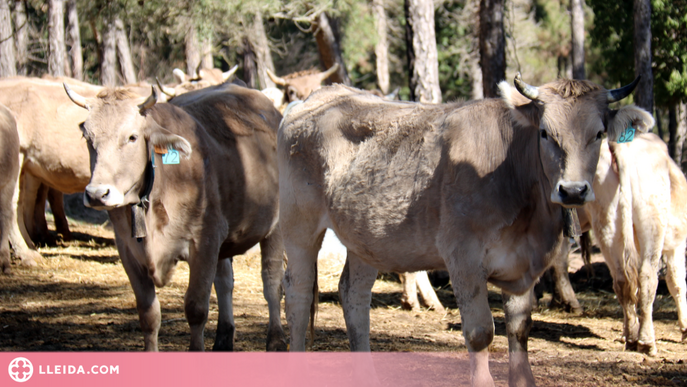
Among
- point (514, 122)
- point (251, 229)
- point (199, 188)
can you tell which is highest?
point (514, 122)

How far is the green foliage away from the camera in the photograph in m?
14.5

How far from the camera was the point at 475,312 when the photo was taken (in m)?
4.40

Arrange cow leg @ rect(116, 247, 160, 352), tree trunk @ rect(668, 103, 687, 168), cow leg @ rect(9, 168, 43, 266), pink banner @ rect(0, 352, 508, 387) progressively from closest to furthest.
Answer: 1. pink banner @ rect(0, 352, 508, 387)
2. cow leg @ rect(116, 247, 160, 352)
3. cow leg @ rect(9, 168, 43, 266)
4. tree trunk @ rect(668, 103, 687, 168)

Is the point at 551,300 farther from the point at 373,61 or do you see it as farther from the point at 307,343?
the point at 373,61

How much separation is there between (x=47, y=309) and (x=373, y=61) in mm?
32753

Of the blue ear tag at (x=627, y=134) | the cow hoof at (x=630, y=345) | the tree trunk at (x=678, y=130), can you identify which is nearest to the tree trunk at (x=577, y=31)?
the tree trunk at (x=678, y=130)

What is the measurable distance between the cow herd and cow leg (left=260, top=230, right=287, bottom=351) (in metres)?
0.02

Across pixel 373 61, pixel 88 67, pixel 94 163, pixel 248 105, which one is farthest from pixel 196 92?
pixel 373 61

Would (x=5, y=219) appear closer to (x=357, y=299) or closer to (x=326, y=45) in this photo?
(x=357, y=299)

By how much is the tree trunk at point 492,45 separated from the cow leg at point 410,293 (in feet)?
11.2

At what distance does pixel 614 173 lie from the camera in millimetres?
6676

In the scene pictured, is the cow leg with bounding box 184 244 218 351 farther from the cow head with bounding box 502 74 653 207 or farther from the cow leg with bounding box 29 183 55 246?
the cow leg with bounding box 29 183 55 246

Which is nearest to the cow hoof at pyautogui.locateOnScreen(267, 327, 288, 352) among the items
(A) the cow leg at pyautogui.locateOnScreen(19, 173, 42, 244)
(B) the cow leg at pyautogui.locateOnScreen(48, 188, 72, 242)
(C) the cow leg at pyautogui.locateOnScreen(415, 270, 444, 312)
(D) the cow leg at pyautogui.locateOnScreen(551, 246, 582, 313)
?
(C) the cow leg at pyautogui.locateOnScreen(415, 270, 444, 312)

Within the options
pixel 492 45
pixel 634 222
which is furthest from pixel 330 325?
pixel 492 45
